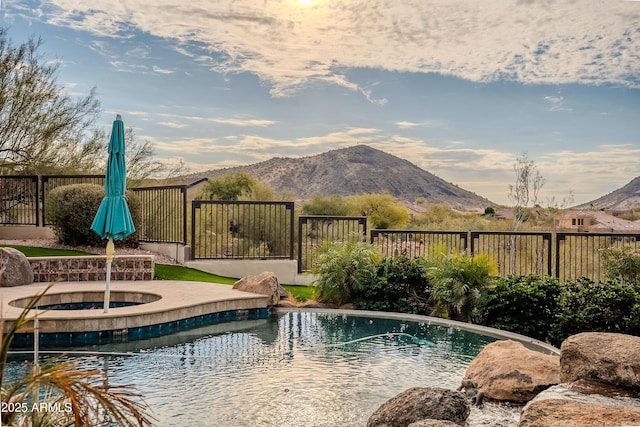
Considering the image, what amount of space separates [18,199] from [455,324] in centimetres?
1233

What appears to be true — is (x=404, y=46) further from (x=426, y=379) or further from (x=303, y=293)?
(x=426, y=379)

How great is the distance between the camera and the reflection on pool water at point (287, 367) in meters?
4.70

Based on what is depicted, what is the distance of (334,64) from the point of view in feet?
98.5

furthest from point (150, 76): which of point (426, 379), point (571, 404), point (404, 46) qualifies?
point (571, 404)

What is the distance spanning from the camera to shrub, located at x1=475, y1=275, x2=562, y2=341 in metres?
7.97

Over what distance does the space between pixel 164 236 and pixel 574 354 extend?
1134 cm

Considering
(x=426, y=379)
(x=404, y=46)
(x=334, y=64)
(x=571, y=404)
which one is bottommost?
(x=426, y=379)

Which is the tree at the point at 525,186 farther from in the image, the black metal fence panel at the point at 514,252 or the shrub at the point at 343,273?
the shrub at the point at 343,273

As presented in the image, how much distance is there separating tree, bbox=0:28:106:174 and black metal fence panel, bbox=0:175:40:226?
64cm

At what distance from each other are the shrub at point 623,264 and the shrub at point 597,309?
192cm

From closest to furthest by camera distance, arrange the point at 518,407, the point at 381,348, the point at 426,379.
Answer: the point at 518,407 < the point at 426,379 < the point at 381,348

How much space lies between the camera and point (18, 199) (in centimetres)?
1506

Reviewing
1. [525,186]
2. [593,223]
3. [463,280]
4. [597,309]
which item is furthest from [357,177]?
[597,309]

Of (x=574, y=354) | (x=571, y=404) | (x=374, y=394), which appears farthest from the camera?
(x=374, y=394)
